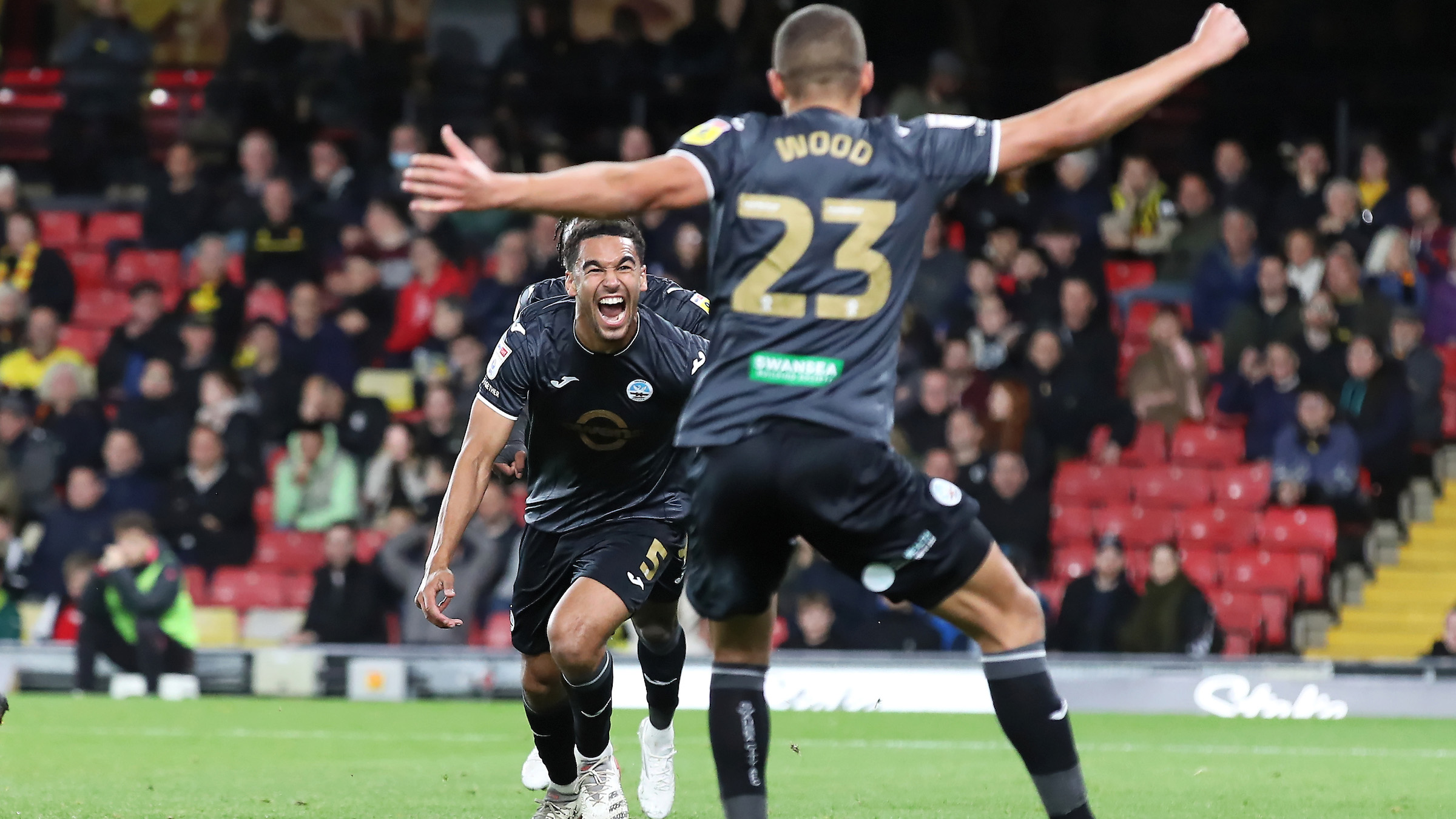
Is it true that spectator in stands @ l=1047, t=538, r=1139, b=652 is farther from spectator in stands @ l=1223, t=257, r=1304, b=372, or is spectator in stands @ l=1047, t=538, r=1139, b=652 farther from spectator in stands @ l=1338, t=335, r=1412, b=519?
spectator in stands @ l=1223, t=257, r=1304, b=372

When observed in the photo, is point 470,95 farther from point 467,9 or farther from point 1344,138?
point 1344,138

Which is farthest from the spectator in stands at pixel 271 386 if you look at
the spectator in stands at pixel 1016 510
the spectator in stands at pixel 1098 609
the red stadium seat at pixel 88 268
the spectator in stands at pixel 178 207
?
the spectator in stands at pixel 1098 609

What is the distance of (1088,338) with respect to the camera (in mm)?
15539

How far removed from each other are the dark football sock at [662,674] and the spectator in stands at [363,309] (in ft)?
32.0

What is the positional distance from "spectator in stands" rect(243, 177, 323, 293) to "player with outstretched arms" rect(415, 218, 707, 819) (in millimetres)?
10960

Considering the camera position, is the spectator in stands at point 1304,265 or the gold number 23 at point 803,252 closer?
the gold number 23 at point 803,252

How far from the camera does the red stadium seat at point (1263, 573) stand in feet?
48.7

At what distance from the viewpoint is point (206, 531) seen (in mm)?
15672

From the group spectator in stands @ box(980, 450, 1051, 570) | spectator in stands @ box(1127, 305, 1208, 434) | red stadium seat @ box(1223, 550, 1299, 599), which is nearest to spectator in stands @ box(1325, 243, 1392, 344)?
spectator in stands @ box(1127, 305, 1208, 434)

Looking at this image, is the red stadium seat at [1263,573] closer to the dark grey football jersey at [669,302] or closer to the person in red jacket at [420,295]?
the person in red jacket at [420,295]

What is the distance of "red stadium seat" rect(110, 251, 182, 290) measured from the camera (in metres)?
18.6

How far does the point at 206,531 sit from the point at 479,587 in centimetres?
265

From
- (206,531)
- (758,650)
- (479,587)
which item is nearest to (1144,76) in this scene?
(758,650)

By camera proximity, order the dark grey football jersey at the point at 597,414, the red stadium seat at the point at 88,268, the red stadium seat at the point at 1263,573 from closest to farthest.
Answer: the dark grey football jersey at the point at 597,414 < the red stadium seat at the point at 1263,573 < the red stadium seat at the point at 88,268
